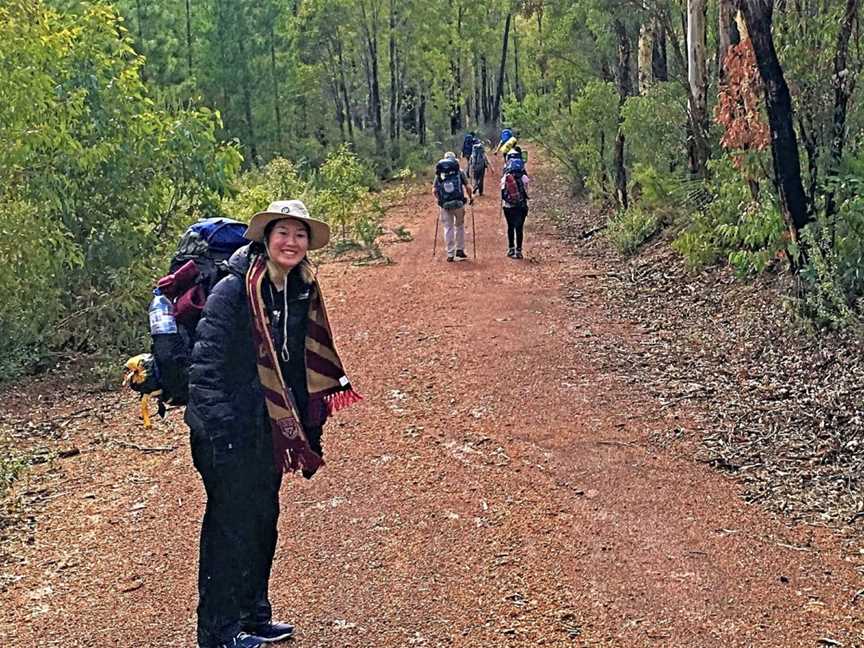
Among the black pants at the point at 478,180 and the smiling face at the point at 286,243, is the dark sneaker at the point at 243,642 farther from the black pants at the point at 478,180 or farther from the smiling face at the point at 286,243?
the black pants at the point at 478,180

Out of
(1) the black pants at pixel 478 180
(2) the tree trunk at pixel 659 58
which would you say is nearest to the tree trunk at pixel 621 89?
(2) the tree trunk at pixel 659 58

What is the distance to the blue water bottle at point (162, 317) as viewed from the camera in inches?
161

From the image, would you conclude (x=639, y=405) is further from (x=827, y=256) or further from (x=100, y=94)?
(x=100, y=94)

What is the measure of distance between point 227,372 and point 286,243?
Answer: 613mm

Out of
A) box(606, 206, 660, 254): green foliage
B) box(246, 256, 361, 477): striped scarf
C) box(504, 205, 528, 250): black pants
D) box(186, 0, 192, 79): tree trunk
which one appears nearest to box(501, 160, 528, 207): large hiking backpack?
box(504, 205, 528, 250): black pants

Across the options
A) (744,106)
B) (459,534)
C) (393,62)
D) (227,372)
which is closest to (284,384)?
(227,372)

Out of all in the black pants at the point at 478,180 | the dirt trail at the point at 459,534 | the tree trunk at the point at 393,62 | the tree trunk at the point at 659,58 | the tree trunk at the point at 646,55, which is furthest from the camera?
the tree trunk at the point at 393,62

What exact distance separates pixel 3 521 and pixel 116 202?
499 centimetres

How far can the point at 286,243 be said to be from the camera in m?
4.17

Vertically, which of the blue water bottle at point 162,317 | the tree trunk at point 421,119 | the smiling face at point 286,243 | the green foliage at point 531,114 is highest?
the tree trunk at point 421,119

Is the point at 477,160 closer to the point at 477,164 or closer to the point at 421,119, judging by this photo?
the point at 477,164

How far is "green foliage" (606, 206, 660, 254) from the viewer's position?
52.4 feet

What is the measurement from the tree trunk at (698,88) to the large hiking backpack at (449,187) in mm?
3715

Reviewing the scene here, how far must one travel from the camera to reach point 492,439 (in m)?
7.37
